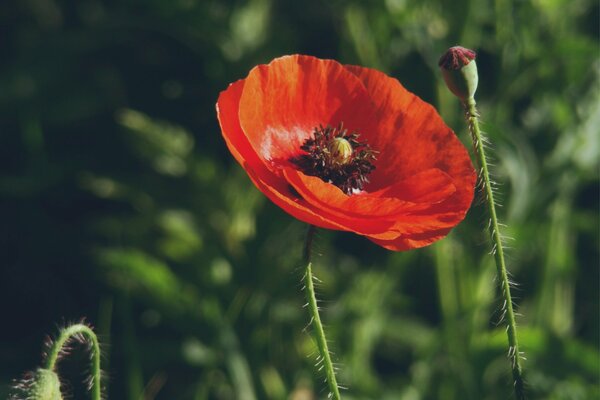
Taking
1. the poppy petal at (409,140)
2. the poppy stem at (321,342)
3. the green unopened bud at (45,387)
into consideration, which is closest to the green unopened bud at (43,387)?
the green unopened bud at (45,387)

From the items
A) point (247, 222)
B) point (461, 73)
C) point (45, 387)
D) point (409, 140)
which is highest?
point (461, 73)

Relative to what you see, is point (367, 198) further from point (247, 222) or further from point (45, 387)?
point (247, 222)

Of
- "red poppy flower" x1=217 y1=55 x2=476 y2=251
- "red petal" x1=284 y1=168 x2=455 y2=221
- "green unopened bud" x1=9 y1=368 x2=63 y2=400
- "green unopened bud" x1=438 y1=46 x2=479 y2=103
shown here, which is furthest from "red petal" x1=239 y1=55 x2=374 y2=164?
"green unopened bud" x1=9 y1=368 x2=63 y2=400

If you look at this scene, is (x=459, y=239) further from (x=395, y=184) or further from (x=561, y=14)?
(x=395, y=184)

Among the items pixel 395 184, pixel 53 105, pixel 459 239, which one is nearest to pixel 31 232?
pixel 53 105

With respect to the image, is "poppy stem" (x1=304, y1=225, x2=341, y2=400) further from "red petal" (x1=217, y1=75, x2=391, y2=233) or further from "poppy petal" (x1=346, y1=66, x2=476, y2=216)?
"poppy petal" (x1=346, y1=66, x2=476, y2=216)

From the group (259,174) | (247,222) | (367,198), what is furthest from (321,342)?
(247,222)
